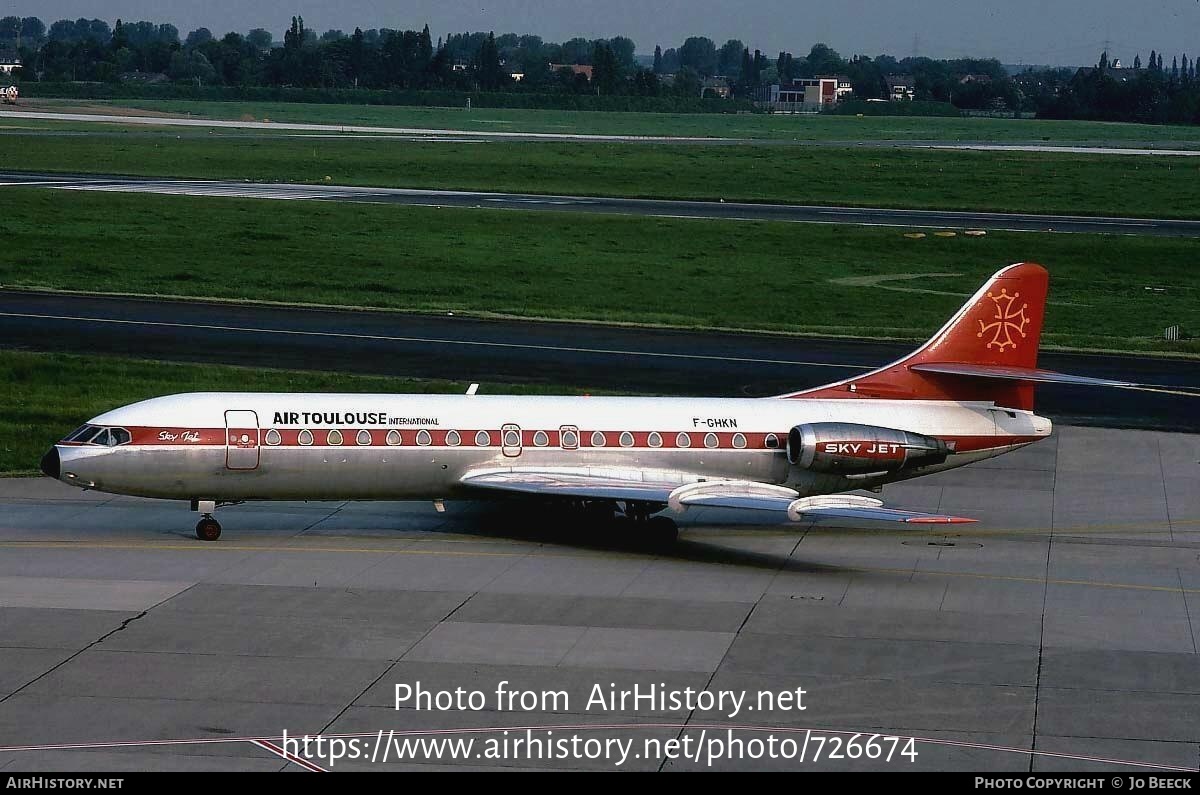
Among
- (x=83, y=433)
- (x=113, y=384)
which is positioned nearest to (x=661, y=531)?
(x=83, y=433)

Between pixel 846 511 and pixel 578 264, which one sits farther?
pixel 578 264

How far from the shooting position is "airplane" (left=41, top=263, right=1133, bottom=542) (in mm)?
32031

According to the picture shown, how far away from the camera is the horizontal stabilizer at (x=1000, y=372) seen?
109ft

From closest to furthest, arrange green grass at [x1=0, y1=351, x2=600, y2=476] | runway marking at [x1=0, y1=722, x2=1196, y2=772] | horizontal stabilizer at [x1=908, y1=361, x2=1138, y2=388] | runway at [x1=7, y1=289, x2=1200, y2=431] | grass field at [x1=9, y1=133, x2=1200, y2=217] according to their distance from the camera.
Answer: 1. runway marking at [x1=0, y1=722, x2=1196, y2=772]
2. horizontal stabilizer at [x1=908, y1=361, x2=1138, y2=388]
3. green grass at [x1=0, y1=351, x2=600, y2=476]
4. runway at [x1=7, y1=289, x2=1200, y2=431]
5. grass field at [x1=9, y1=133, x2=1200, y2=217]

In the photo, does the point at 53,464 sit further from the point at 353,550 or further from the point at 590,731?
the point at 590,731

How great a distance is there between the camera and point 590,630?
26.7 m

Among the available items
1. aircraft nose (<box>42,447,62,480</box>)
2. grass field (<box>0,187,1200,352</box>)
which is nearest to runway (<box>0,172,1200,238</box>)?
grass field (<box>0,187,1200,352</box>)

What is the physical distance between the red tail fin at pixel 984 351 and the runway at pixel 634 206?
199 ft

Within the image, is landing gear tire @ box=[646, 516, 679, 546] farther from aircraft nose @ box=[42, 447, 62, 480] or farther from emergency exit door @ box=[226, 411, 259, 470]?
aircraft nose @ box=[42, 447, 62, 480]

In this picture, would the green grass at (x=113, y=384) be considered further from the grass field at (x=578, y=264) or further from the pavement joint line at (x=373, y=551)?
the grass field at (x=578, y=264)

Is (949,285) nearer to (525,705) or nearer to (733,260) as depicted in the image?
(733,260)

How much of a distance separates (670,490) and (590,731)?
11.4 meters

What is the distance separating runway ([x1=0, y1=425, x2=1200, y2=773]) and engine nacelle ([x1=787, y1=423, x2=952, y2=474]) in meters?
1.82

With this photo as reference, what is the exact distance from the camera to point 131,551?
104 feet
